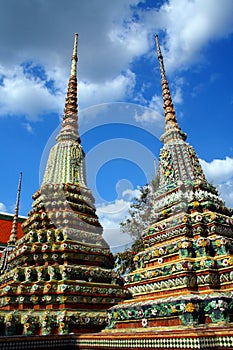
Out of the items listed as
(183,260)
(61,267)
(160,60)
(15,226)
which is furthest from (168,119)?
(15,226)

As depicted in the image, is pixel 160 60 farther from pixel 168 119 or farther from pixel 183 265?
pixel 183 265

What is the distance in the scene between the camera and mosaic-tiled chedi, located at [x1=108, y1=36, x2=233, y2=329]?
655cm

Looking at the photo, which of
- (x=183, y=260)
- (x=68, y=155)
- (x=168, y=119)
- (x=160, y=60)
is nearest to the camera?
(x=183, y=260)

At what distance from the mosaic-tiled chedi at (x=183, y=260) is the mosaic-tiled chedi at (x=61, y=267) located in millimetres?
1390

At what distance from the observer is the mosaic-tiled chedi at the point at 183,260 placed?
21.5 feet

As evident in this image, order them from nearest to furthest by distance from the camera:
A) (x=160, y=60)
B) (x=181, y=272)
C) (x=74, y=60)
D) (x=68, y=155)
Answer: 1. (x=181, y=272)
2. (x=68, y=155)
3. (x=160, y=60)
4. (x=74, y=60)

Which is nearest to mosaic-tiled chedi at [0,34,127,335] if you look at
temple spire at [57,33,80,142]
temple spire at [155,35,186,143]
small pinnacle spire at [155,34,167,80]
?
temple spire at [57,33,80,142]

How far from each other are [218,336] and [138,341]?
5.23 feet

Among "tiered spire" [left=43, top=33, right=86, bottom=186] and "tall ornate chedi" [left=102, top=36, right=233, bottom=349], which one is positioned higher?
"tiered spire" [left=43, top=33, right=86, bottom=186]

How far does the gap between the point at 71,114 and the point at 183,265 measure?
371 inches

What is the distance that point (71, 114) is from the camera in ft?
47.7

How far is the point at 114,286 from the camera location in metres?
10.1

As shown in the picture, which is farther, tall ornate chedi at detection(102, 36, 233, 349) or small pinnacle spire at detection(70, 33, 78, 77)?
small pinnacle spire at detection(70, 33, 78, 77)

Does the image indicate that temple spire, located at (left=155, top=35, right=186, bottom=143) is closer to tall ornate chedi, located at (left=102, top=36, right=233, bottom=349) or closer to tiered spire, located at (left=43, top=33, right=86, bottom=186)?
tall ornate chedi, located at (left=102, top=36, right=233, bottom=349)
